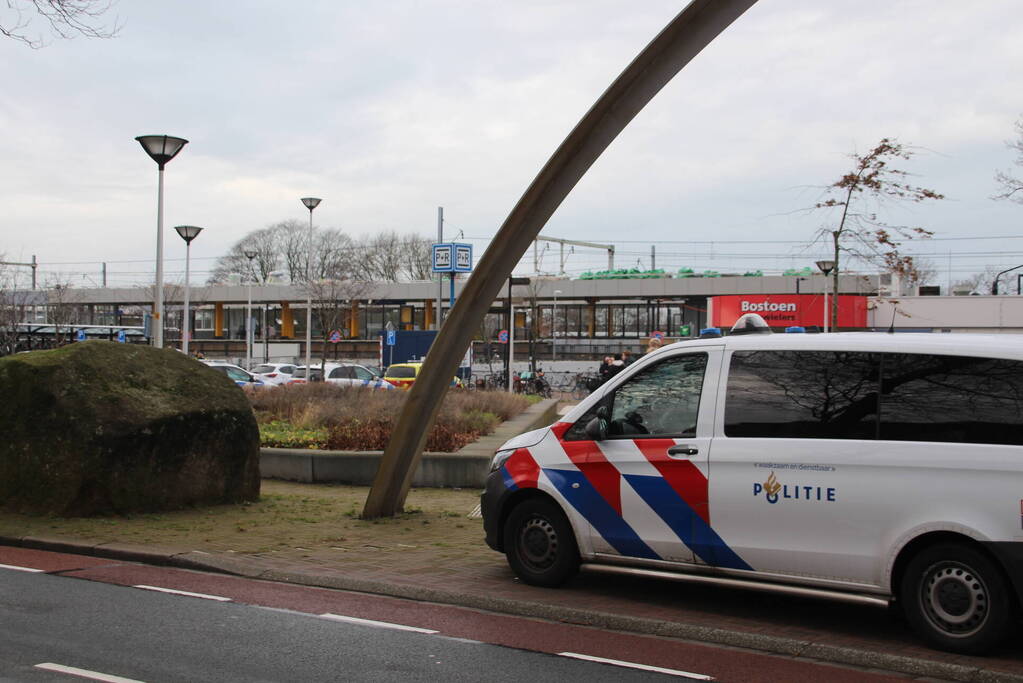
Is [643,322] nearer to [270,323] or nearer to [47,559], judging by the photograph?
[270,323]

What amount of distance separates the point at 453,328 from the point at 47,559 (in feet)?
14.0

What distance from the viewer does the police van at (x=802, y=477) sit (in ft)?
19.4

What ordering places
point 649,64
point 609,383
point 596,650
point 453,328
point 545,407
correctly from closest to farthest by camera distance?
point 596,650, point 609,383, point 649,64, point 453,328, point 545,407

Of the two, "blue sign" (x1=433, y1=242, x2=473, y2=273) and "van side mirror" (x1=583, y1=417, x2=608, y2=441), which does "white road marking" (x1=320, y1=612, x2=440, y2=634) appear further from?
"blue sign" (x1=433, y1=242, x2=473, y2=273)

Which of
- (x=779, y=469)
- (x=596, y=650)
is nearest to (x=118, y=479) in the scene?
(x=596, y=650)

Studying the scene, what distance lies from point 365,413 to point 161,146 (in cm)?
616

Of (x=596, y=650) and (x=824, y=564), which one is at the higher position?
(x=824, y=564)

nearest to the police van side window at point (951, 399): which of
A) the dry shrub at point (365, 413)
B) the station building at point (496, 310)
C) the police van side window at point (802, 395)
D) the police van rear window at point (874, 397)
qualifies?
the police van rear window at point (874, 397)

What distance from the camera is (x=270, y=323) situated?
297 feet

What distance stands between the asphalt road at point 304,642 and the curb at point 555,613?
3.8 inches

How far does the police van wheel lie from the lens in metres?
5.79

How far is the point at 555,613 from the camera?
7.02 metres

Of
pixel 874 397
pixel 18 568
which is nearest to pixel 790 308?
pixel 874 397

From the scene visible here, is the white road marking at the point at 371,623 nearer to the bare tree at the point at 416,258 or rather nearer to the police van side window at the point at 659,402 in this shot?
the police van side window at the point at 659,402
